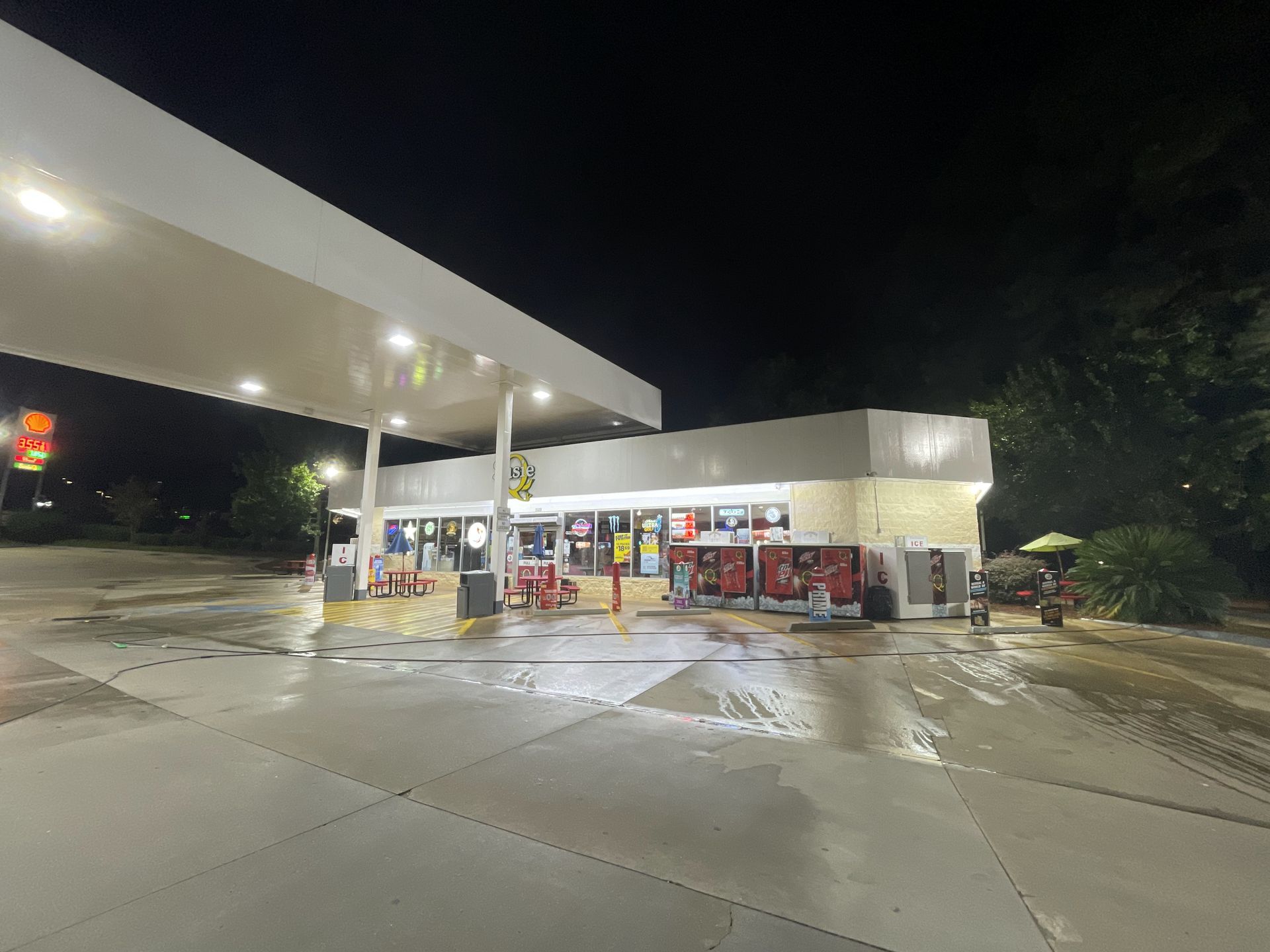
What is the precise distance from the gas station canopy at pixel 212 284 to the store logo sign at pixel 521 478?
2.21m

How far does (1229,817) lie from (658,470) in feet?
48.1

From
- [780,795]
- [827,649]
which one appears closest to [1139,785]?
[780,795]

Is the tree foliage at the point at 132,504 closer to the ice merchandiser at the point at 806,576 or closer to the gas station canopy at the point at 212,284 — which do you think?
the gas station canopy at the point at 212,284

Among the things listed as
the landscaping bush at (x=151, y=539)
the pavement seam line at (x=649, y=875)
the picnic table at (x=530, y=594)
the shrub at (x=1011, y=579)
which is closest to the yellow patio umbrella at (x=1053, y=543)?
the shrub at (x=1011, y=579)

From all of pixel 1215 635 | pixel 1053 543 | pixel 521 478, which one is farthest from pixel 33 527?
pixel 1215 635

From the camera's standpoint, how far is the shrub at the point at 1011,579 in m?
16.8

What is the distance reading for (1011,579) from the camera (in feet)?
56.0

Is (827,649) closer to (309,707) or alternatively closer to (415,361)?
(309,707)

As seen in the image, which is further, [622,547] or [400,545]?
[400,545]

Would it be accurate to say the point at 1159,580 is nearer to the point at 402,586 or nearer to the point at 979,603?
the point at 979,603

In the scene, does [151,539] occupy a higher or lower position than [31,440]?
lower

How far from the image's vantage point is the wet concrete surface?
2500 mm

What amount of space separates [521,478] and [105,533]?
51676 mm

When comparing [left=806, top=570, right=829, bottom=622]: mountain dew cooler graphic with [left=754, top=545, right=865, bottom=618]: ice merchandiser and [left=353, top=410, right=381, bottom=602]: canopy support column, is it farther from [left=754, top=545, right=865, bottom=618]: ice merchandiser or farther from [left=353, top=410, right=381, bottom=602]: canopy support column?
[left=353, top=410, right=381, bottom=602]: canopy support column
